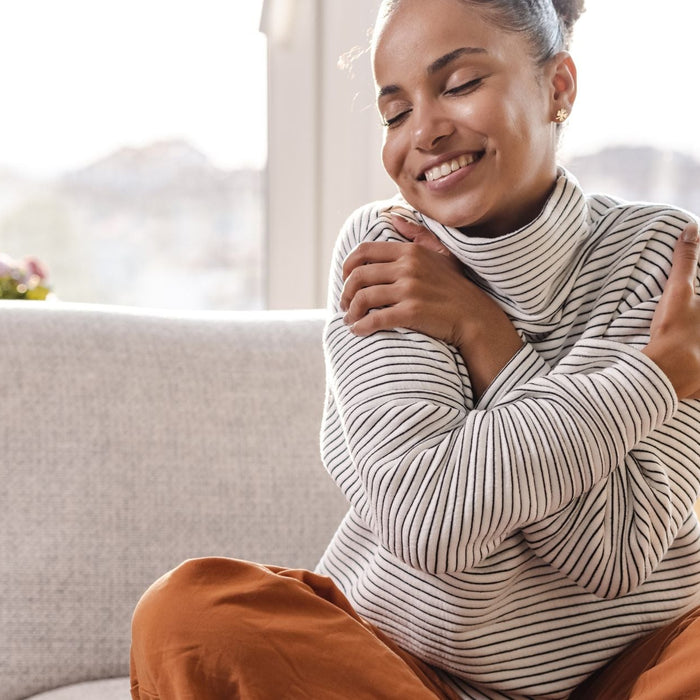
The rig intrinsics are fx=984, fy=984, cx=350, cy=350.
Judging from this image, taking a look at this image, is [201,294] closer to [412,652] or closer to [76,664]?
[76,664]

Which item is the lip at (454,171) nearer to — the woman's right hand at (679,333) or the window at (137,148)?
the woman's right hand at (679,333)

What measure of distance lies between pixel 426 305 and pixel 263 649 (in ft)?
1.28

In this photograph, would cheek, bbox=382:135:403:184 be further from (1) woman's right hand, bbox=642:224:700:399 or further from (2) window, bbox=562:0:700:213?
(2) window, bbox=562:0:700:213

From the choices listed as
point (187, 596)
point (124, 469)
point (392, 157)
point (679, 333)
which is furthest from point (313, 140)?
point (187, 596)

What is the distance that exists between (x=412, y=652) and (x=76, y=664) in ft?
1.74

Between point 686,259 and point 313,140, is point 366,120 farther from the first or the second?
point 686,259

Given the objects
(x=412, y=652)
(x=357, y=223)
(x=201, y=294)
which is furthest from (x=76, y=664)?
(x=201, y=294)

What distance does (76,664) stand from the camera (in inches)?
53.6

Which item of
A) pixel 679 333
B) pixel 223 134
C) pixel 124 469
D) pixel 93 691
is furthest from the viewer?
pixel 223 134

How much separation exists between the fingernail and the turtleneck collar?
12 cm

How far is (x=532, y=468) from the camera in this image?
95cm

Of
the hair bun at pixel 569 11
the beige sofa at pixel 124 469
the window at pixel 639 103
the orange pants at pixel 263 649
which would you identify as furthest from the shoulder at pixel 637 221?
the window at pixel 639 103

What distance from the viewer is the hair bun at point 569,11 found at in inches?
46.7

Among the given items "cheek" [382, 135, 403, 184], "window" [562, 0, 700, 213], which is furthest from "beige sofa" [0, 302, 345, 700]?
"window" [562, 0, 700, 213]
